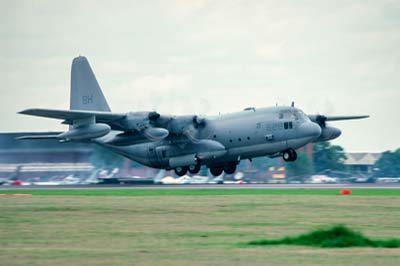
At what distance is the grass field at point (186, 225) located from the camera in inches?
943

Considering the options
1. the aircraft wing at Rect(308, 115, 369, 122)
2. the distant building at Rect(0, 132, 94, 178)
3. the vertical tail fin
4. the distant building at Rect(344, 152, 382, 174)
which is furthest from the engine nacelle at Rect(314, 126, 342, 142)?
the distant building at Rect(344, 152, 382, 174)

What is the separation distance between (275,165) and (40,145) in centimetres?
5165

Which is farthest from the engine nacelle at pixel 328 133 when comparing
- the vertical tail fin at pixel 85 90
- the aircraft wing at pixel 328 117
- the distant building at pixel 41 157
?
the distant building at pixel 41 157

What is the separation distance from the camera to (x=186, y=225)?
33188 mm

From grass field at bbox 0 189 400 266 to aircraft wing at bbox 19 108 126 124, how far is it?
6635 millimetres

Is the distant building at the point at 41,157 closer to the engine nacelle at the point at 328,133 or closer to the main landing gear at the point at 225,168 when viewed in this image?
the main landing gear at the point at 225,168

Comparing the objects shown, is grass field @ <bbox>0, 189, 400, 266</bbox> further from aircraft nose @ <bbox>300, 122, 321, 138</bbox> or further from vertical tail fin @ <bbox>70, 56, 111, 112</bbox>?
vertical tail fin @ <bbox>70, 56, 111, 112</bbox>

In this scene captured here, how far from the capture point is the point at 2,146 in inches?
2884

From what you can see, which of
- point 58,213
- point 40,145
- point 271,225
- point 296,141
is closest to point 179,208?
point 58,213

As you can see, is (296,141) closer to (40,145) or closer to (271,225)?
(40,145)

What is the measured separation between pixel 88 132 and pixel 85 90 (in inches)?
425

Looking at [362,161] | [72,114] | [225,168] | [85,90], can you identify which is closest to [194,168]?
[225,168]

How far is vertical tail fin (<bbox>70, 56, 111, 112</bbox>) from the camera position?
225ft

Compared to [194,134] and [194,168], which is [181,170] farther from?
[194,134]
